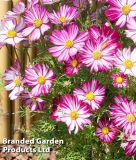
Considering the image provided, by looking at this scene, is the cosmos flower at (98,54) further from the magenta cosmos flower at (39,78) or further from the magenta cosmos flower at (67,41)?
the magenta cosmos flower at (39,78)

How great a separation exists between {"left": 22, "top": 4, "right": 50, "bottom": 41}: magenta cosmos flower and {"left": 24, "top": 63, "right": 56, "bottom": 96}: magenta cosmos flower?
11cm

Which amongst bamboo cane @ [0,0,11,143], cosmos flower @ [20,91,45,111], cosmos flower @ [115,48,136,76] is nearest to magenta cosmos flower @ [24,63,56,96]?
cosmos flower @ [20,91,45,111]

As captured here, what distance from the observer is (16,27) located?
67.2 inches

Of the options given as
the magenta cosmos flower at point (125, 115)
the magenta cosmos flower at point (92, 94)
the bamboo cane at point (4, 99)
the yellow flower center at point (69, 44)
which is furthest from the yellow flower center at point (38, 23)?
the bamboo cane at point (4, 99)

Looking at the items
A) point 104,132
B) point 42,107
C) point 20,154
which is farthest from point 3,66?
Answer: point 104,132

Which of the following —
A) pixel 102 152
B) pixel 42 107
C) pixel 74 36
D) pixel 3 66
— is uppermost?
pixel 3 66

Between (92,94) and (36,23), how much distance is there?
0.28m

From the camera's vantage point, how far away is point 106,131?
5.65 ft

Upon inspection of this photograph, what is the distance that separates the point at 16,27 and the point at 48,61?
0.26 m

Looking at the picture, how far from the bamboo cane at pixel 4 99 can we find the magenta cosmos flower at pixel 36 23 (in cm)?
62

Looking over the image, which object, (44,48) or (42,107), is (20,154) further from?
(44,48)

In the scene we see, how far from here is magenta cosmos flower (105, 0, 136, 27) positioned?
161 cm

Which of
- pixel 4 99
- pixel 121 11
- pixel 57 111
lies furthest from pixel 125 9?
pixel 4 99

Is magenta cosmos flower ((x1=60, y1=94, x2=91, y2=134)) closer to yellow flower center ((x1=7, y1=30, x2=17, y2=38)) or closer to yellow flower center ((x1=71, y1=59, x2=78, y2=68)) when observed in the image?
yellow flower center ((x1=71, y1=59, x2=78, y2=68))
